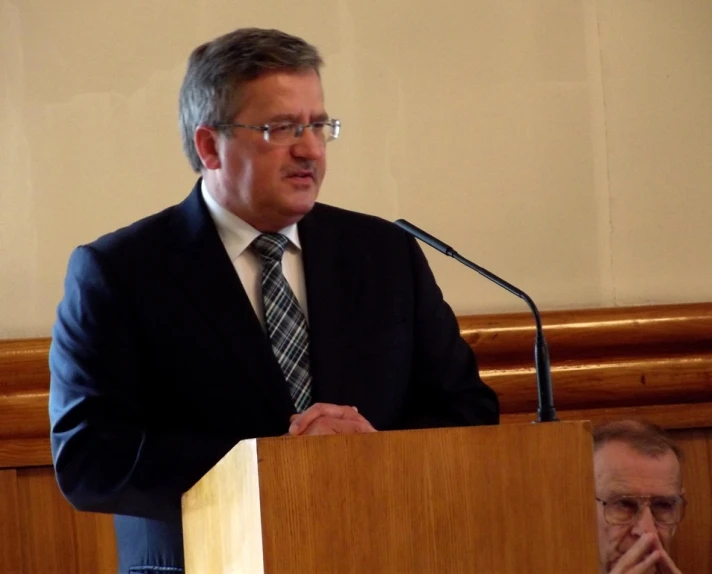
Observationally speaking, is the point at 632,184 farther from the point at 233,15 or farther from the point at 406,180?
the point at 233,15

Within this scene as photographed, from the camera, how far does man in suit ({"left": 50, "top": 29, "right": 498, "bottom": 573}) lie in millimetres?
1979

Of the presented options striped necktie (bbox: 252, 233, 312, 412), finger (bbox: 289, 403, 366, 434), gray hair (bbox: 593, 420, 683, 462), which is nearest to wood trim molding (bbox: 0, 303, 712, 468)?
gray hair (bbox: 593, 420, 683, 462)

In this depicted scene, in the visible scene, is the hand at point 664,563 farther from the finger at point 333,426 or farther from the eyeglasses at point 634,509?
the finger at point 333,426

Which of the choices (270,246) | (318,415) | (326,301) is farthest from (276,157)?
(318,415)

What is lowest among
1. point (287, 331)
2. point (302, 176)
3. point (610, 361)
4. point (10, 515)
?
point (10, 515)

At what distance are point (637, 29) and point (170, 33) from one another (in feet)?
4.24

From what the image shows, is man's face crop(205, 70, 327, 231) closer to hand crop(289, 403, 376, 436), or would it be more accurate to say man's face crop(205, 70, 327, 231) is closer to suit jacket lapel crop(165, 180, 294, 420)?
suit jacket lapel crop(165, 180, 294, 420)

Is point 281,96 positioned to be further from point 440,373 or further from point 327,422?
point 327,422

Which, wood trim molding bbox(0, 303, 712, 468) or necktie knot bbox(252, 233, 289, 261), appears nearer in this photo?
necktie knot bbox(252, 233, 289, 261)

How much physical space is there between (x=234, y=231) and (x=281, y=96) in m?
0.27

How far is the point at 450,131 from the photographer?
3.17 m

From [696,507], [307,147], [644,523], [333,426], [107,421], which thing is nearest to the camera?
[333,426]

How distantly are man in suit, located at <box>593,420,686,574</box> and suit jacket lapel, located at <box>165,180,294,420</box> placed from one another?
0.77m

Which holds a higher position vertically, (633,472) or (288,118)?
(288,118)
